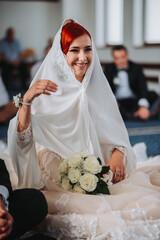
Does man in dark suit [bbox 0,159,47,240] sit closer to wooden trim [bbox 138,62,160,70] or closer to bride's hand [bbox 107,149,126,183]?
bride's hand [bbox 107,149,126,183]

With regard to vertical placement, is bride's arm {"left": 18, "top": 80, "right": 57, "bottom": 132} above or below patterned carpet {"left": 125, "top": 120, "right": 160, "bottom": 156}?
above

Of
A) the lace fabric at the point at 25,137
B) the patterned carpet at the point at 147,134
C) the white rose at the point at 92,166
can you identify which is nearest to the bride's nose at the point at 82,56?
the lace fabric at the point at 25,137

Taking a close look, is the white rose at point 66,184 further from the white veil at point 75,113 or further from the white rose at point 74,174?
the white veil at point 75,113

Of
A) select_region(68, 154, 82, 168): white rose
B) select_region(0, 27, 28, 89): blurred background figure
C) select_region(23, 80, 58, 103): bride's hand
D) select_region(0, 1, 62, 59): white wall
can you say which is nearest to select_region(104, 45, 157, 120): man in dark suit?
select_region(68, 154, 82, 168): white rose

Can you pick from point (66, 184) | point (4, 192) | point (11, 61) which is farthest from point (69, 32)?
point (11, 61)

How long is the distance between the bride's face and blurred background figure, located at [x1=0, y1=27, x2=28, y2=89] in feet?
32.1

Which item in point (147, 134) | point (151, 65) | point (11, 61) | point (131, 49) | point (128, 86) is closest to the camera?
point (147, 134)

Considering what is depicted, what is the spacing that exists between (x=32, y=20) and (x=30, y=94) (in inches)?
470

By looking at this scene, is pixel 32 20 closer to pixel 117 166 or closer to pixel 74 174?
pixel 117 166

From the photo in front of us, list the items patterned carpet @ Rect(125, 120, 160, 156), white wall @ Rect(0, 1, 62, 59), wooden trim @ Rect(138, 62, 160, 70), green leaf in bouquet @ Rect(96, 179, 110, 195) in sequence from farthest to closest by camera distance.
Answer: white wall @ Rect(0, 1, 62, 59), wooden trim @ Rect(138, 62, 160, 70), patterned carpet @ Rect(125, 120, 160, 156), green leaf in bouquet @ Rect(96, 179, 110, 195)

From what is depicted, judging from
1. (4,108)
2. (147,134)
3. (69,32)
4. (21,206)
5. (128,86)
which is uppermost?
(69,32)

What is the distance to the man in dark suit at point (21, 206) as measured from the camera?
1.75 meters

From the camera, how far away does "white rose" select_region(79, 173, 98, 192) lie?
1927mm

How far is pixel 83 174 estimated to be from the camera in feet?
6.54
